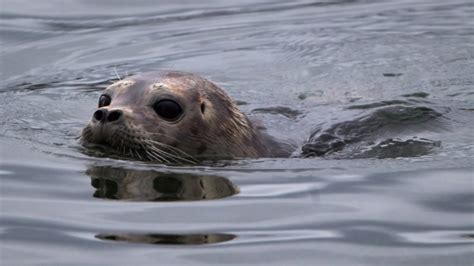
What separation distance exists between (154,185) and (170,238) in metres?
1.11

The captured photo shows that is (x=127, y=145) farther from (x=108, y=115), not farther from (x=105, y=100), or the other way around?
(x=105, y=100)

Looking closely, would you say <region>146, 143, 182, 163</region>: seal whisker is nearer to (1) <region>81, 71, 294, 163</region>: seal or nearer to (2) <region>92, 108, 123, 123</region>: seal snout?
(1) <region>81, 71, 294, 163</region>: seal

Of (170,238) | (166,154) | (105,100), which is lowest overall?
(170,238)

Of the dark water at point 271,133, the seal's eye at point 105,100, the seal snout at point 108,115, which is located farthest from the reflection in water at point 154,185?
the seal's eye at point 105,100

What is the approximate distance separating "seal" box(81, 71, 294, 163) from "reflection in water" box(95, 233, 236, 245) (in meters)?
1.64

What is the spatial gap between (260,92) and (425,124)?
1901mm

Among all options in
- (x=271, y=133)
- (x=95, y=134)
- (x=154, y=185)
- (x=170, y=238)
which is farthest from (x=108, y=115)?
(x=170, y=238)

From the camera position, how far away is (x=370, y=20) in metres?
13.2

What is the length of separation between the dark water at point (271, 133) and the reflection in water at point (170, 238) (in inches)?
0.5

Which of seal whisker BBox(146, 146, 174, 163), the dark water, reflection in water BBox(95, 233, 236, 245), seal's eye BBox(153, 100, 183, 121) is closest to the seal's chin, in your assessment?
the dark water

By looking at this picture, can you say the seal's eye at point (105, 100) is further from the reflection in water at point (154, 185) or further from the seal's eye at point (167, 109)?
the reflection in water at point (154, 185)

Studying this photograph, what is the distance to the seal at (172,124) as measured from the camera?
7.41 m

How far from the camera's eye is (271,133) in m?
8.59

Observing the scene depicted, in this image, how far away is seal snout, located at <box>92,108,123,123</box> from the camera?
24.2 ft
